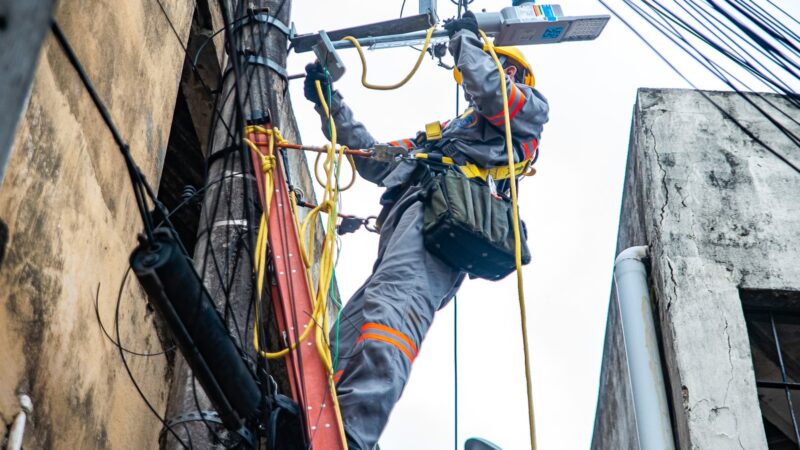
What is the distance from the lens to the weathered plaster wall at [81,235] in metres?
3.05

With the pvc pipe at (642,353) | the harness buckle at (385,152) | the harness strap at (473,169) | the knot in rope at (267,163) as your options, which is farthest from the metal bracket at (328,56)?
the pvc pipe at (642,353)

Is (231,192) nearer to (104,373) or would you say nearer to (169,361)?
(104,373)

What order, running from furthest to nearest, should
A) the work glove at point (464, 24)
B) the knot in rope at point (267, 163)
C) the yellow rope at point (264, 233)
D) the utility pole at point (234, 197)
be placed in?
the work glove at point (464, 24) → the knot in rope at point (267, 163) → the yellow rope at point (264, 233) → the utility pole at point (234, 197)

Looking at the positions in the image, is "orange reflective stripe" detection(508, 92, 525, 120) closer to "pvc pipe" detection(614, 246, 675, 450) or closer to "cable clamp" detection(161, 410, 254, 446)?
"pvc pipe" detection(614, 246, 675, 450)

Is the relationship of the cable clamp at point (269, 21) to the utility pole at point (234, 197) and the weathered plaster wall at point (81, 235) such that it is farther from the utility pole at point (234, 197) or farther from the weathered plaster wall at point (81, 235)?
the weathered plaster wall at point (81, 235)

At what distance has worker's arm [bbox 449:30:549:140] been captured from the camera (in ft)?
16.2

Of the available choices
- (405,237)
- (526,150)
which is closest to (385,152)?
(405,237)

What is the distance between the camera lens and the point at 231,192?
3842 millimetres

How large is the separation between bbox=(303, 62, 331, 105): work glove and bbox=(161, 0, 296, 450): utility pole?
0.31 m

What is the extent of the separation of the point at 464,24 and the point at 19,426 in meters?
3.24

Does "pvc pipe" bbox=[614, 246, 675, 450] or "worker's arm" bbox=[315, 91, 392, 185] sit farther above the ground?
"worker's arm" bbox=[315, 91, 392, 185]

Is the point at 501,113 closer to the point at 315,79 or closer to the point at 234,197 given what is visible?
the point at 315,79

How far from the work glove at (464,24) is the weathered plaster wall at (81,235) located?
1574 millimetres

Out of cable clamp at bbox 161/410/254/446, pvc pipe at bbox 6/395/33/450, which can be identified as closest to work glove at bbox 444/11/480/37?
cable clamp at bbox 161/410/254/446
